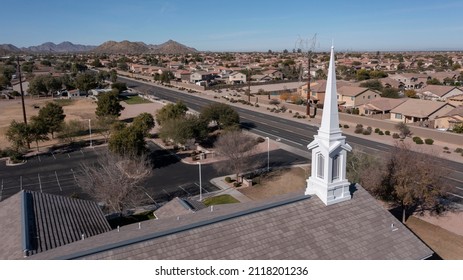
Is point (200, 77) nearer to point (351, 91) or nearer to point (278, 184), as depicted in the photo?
point (351, 91)

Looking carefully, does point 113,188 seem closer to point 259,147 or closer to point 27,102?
point 259,147

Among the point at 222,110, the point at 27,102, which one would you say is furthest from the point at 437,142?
the point at 27,102

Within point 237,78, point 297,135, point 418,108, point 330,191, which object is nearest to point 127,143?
point 297,135

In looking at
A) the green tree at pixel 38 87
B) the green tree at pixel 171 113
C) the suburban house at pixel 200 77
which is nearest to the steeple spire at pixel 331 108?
the green tree at pixel 171 113

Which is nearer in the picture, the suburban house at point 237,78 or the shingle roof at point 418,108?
the shingle roof at point 418,108

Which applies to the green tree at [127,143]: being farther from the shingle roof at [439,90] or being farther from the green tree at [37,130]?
the shingle roof at [439,90]

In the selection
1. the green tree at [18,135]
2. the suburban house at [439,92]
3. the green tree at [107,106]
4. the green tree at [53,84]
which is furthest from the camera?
the green tree at [53,84]

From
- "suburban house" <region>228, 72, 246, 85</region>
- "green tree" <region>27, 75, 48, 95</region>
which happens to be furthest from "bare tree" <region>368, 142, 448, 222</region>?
"suburban house" <region>228, 72, 246, 85</region>

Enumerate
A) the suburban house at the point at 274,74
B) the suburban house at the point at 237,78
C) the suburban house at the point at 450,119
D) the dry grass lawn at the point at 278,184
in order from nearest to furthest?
the dry grass lawn at the point at 278,184
the suburban house at the point at 450,119
the suburban house at the point at 237,78
the suburban house at the point at 274,74
